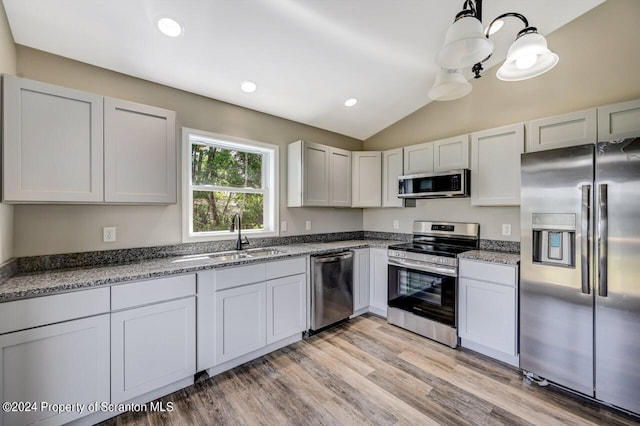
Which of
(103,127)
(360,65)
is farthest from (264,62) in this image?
(103,127)

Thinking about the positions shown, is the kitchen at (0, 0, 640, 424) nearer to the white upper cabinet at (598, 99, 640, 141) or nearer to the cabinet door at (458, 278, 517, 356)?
the white upper cabinet at (598, 99, 640, 141)

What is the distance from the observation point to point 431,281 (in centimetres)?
284

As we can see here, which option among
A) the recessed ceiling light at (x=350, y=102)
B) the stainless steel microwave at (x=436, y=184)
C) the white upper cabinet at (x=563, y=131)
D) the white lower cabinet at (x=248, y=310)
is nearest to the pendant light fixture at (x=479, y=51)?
the white upper cabinet at (x=563, y=131)

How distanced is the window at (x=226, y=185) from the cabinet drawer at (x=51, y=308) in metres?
0.97

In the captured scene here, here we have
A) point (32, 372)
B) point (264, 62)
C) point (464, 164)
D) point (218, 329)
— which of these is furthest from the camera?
point (464, 164)

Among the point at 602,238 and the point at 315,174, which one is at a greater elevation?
the point at 315,174

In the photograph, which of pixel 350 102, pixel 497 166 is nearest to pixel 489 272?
pixel 497 166

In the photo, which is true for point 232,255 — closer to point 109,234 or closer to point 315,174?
point 109,234

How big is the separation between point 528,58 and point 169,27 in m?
2.39

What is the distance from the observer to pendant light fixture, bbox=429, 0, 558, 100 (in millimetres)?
1280

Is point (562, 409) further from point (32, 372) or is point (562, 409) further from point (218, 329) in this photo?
point (32, 372)

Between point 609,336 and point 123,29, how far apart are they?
13.1 feet

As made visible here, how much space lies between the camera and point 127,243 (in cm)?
228

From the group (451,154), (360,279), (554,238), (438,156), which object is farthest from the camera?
(360,279)
